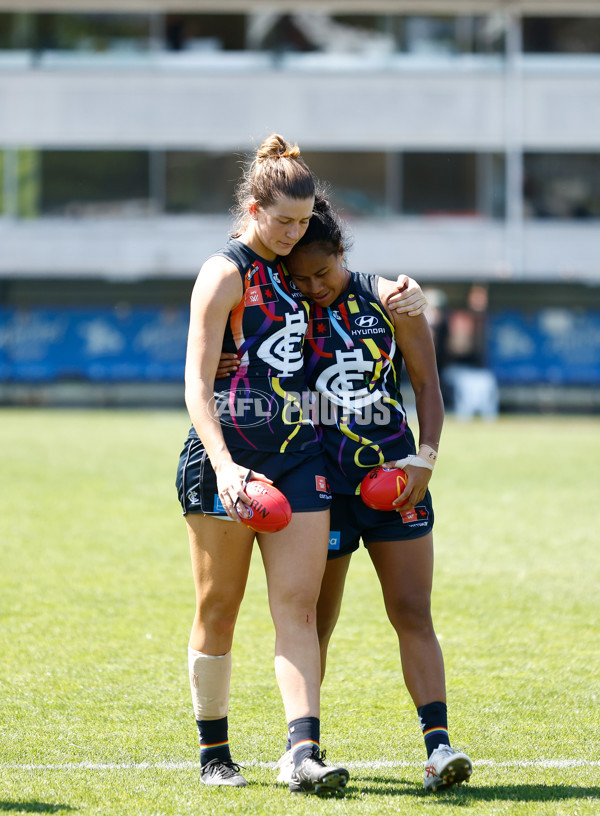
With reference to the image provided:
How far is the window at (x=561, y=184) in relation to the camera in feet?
81.1

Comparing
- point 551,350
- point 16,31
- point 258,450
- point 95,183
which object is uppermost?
point 16,31

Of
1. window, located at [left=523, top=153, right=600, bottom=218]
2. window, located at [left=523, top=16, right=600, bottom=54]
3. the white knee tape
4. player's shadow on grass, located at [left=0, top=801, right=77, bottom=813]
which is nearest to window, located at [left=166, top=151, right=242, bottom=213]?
window, located at [left=523, top=153, right=600, bottom=218]

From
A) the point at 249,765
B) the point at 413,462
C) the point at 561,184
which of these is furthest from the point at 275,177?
the point at 561,184

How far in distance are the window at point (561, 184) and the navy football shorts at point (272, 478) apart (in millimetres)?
22246

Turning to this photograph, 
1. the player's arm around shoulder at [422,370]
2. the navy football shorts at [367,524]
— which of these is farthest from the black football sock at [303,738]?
the player's arm around shoulder at [422,370]

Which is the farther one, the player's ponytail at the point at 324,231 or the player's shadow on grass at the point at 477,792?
the player's ponytail at the point at 324,231

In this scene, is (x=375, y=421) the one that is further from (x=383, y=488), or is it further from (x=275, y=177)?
(x=275, y=177)

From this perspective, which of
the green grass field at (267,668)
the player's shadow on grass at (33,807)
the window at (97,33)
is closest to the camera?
the player's shadow on grass at (33,807)

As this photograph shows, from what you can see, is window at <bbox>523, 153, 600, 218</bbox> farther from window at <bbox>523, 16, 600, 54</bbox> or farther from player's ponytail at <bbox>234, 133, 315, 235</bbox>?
player's ponytail at <bbox>234, 133, 315, 235</bbox>

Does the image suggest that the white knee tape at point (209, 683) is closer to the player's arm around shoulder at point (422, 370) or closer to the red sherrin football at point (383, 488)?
the red sherrin football at point (383, 488)

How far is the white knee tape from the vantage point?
147 inches

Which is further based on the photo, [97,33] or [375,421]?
[97,33]

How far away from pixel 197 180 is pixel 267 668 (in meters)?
20.7

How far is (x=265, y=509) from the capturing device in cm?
339
